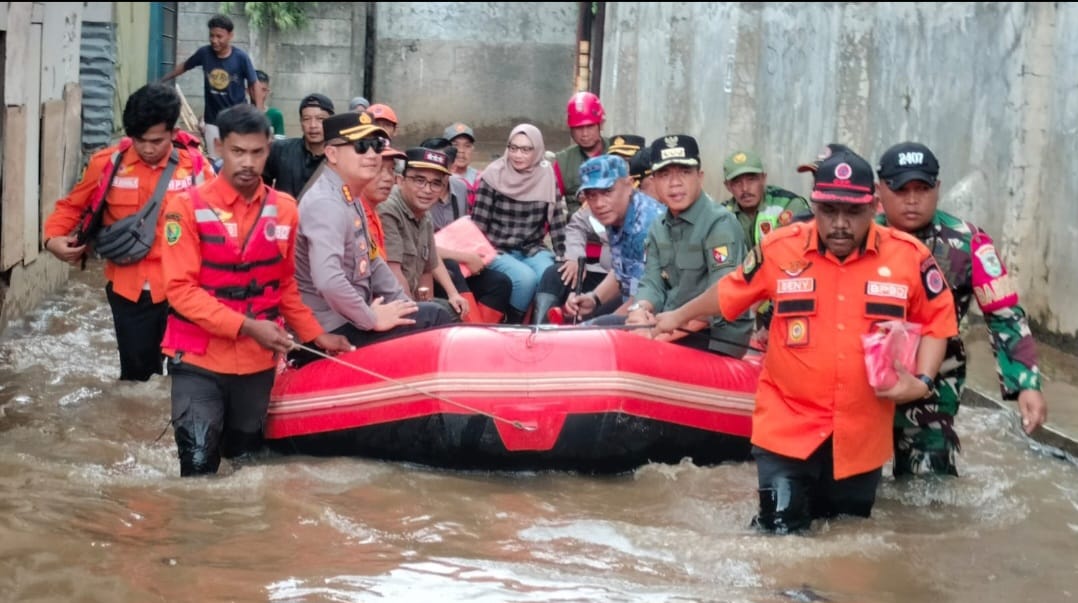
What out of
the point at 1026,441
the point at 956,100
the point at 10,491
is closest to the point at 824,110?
the point at 956,100

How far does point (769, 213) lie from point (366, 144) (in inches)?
91.1

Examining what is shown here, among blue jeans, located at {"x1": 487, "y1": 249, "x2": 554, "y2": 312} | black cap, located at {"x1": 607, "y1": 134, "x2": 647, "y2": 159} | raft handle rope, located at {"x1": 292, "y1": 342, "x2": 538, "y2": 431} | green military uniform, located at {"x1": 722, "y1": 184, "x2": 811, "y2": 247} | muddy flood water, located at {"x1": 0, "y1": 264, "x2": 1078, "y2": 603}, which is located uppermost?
black cap, located at {"x1": 607, "y1": 134, "x2": 647, "y2": 159}

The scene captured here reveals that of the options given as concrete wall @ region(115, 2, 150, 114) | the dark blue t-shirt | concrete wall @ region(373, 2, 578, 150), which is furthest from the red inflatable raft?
concrete wall @ region(373, 2, 578, 150)

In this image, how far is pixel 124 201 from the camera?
23.2 ft

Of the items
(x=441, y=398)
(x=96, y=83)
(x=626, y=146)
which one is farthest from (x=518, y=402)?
(x=96, y=83)

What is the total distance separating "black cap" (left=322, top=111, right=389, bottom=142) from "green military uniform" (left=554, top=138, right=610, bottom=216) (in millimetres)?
3600

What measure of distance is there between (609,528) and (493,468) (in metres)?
0.91

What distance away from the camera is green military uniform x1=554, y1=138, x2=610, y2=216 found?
32.9ft

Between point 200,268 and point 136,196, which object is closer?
point 200,268

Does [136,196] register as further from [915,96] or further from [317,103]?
[915,96]

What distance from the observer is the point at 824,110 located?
1291 centimetres

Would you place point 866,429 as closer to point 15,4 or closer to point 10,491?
point 10,491

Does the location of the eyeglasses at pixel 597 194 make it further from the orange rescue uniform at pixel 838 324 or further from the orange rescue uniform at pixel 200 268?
the orange rescue uniform at pixel 838 324

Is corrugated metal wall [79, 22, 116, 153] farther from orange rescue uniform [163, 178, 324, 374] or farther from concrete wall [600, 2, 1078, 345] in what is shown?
orange rescue uniform [163, 178, 324, 374]
